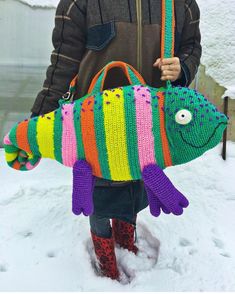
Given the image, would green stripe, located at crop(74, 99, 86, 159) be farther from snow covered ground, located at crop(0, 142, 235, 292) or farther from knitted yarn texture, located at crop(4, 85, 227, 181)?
snow covered ground, located at crop(0, 142, 235, 292)

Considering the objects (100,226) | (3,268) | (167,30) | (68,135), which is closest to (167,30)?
(167,30)

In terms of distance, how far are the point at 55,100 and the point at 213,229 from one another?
1264mm

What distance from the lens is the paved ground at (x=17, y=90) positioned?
2947mm

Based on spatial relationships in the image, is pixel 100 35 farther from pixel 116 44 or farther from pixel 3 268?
pixel 3 268

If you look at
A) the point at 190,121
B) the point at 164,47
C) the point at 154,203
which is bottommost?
the point at 154,203

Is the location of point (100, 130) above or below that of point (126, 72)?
below

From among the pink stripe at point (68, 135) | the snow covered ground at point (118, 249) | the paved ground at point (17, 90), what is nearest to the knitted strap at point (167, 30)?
the pink stripe at point (68, 135)

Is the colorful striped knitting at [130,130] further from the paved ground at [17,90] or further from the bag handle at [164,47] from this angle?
the paved ground at [17,90]

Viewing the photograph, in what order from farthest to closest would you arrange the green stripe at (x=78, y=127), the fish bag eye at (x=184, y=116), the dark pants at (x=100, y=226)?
the dark pants at (x=100, y=226), the green stripe at (x=78, y=127), the fish bag eye at (x=184, y=116)

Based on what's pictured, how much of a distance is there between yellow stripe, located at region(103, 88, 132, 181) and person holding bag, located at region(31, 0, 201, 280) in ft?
0.67

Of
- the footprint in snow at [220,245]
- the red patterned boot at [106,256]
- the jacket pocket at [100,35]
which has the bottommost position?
the footprint in snow at [220,245]

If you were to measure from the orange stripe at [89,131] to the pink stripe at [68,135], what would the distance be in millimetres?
37

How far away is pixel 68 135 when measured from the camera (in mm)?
1123

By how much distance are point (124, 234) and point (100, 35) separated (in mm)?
1055
